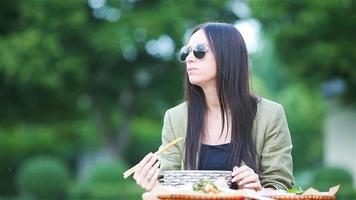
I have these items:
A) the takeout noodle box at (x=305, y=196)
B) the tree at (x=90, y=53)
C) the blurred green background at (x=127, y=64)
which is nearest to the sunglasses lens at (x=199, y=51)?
the takeout noodle box at (x=305, y=196)

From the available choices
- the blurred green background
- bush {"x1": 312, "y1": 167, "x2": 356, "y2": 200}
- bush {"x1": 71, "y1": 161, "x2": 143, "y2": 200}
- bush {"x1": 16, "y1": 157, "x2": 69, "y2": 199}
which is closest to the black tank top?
the blurred green background

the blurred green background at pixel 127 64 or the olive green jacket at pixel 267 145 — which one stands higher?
the blurred green background at pixel 127 64

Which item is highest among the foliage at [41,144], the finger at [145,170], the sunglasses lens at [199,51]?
the foliage at [41,144]

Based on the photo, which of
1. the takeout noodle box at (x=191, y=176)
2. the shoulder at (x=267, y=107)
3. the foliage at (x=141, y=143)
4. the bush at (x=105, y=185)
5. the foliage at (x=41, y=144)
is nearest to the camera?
the takeout noodle box at (x=191, y=176)

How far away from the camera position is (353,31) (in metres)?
19.3

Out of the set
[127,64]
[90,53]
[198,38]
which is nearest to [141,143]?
[127,64]

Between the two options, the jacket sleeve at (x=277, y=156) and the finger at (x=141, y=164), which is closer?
the finger at (x=141, y=164)

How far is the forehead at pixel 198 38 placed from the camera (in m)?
3.93

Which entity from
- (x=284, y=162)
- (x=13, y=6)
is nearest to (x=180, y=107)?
(x=284, y=162)

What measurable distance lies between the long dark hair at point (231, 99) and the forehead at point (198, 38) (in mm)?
15

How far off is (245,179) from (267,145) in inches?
18.7

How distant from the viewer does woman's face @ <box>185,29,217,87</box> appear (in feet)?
12.8

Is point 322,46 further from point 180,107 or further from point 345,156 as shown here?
point 180,107

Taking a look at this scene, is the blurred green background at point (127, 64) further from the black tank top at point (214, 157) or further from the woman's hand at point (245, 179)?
the woman's hand at point (245, 179)
